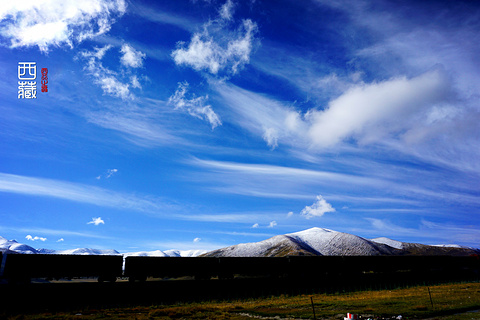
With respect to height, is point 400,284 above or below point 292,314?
below

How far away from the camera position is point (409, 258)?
53812 millimetres

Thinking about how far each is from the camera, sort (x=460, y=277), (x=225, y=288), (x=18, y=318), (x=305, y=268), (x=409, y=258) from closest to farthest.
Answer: (x=18, y=318)
(x=225, y=288)
(x=305, y=268)
(x=409, y=258)
(x=460, y=277)

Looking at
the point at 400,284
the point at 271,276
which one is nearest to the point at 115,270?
the point at 271,276

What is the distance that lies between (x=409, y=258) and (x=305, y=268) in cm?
2534

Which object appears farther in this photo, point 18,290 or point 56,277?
point 56,277

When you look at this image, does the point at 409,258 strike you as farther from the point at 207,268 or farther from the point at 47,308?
the point at 47,308

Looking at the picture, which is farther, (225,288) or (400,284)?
(400,284)

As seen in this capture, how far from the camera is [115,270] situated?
31188 mm

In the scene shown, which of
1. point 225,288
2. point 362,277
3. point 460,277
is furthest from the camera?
point 460,277

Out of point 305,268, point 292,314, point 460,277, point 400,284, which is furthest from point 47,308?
point 460,277

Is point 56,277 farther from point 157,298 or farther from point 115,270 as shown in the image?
point 157,298

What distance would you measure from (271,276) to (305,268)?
5617 millimetres

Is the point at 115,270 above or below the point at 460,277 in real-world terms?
above

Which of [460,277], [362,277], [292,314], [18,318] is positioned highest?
[18,318]
